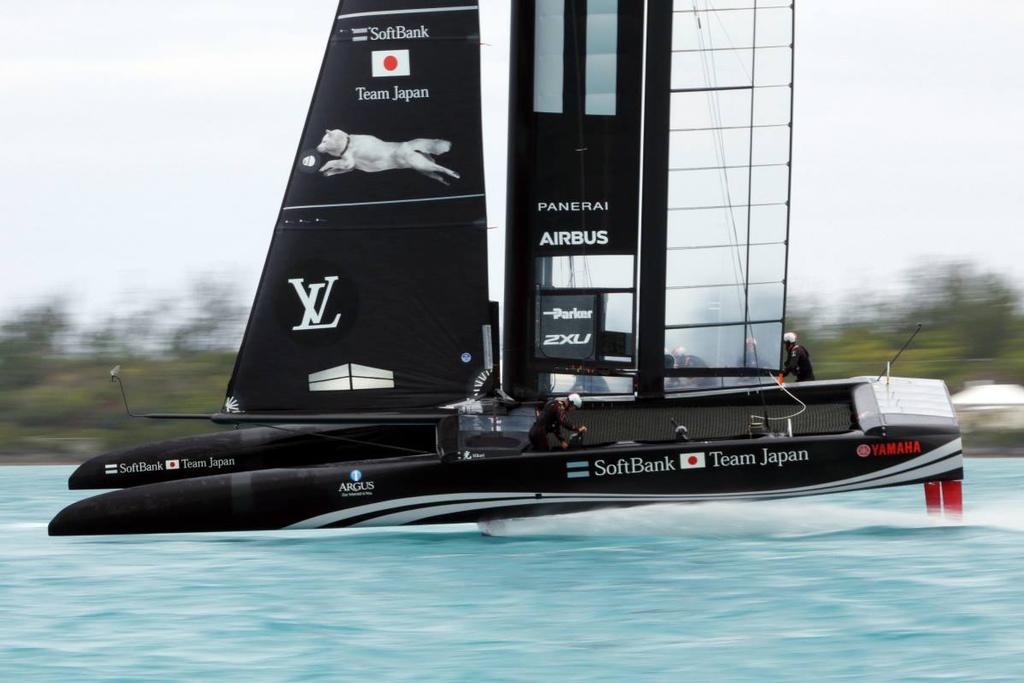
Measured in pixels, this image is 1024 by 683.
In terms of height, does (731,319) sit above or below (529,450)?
above

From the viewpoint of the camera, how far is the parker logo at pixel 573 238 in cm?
1353

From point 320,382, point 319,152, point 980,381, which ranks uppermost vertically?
point 319,152

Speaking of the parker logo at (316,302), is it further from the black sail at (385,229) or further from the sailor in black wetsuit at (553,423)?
the sailor in black wetsuit at (553,423)

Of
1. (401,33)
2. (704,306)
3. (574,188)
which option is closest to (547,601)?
(704,306)

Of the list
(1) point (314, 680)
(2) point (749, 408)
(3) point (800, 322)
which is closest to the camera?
(1) point (314, 680)

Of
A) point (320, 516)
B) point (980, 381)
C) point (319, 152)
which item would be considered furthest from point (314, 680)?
point (980, 381)

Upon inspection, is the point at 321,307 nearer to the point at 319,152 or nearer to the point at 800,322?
the point at 319,152

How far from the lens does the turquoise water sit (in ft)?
29.9

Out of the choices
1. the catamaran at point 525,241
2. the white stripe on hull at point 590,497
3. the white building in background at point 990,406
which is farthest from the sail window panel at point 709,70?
the white building in background at point 990,406

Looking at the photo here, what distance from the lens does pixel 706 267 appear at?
44.0 ft

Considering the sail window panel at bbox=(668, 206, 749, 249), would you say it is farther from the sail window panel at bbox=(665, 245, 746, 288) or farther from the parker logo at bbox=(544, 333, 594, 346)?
the parker logo at bbox=(544, 333, 594, 346)

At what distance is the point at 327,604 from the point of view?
10742mm

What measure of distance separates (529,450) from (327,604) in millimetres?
2800

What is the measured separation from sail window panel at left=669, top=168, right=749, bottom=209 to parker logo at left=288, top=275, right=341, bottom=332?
2984 mm
